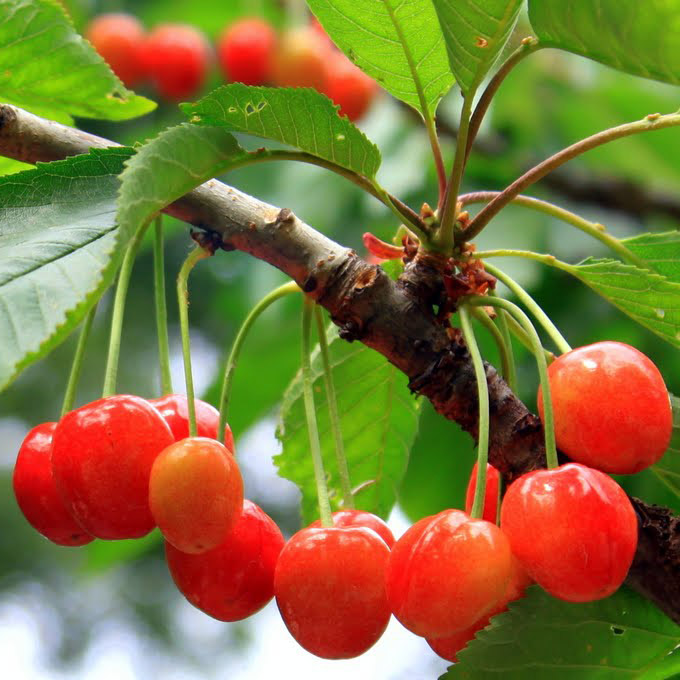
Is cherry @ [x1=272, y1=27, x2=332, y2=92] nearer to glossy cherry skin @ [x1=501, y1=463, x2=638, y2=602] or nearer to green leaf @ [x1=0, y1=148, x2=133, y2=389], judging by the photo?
green leaf @ [x1=0, y1=148, x2=133, y2=389]

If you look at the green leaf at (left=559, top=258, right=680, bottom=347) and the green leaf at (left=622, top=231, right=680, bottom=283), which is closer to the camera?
the green leaf at (left=559, top=258, right=680, bottom=347)

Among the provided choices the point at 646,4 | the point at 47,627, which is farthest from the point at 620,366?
the point at 47,627

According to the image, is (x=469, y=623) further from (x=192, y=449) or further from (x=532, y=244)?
(x=532, y=244)

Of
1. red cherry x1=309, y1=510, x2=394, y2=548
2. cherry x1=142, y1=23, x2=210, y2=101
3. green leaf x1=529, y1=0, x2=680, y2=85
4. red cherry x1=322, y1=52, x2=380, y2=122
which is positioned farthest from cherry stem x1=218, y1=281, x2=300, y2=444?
cherry x1=142, y1=23, x2=210, y2=101

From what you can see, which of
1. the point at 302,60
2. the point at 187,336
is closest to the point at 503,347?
the point at 187,336

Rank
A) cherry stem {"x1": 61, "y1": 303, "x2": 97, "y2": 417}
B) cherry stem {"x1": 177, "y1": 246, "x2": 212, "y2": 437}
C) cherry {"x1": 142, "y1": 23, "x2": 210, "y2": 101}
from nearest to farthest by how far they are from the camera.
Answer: cherry stem {"x1": 177, "y1": 246, "x2": 212, "y2": 437} → cherry stem {"x1": 61, "y1": 303, "x2": 97, "y2": 417} → cherry {"x1": 142, "y1": 23, "x2": 210, "y2": 101}

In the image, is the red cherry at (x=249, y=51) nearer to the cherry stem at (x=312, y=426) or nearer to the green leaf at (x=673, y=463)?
the cherry stem at (x=312, y=426)

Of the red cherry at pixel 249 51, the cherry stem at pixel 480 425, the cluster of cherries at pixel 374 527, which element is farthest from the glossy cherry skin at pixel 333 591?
the red cherry at pixel 249 51

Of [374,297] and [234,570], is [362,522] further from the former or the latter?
[374,297]
